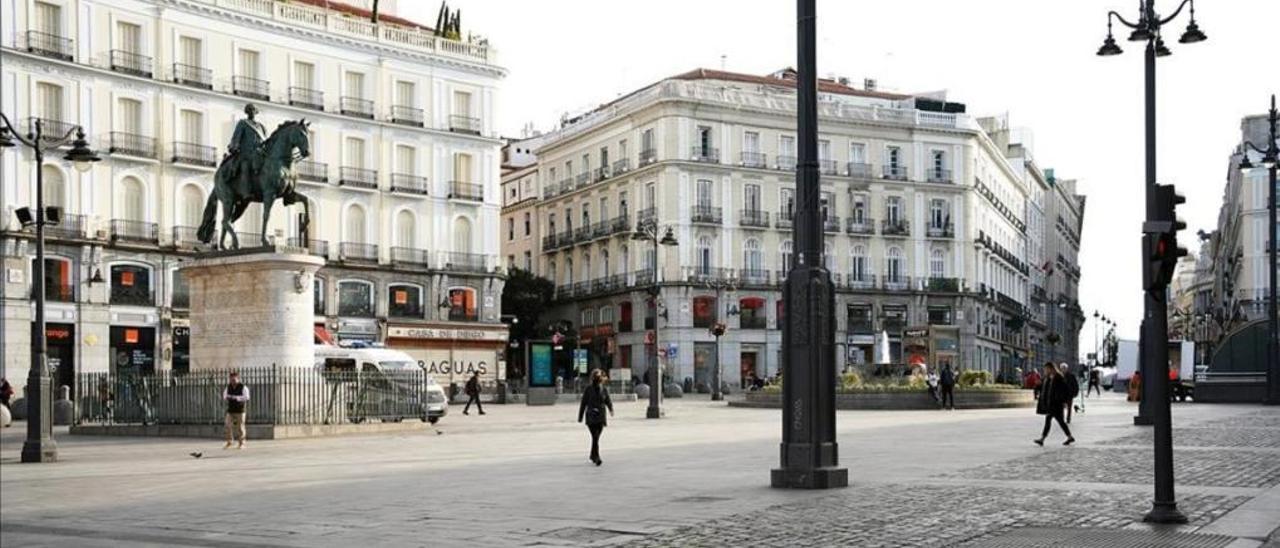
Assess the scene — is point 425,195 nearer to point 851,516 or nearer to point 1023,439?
point 1023,439

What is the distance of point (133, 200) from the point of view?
197 feet

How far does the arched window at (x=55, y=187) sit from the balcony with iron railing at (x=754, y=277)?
39780 mm

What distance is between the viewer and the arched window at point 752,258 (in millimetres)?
86312

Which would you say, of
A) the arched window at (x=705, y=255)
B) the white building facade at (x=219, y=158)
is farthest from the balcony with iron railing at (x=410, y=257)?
the arched window at (x=705, y=255)

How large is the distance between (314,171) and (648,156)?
24733mm

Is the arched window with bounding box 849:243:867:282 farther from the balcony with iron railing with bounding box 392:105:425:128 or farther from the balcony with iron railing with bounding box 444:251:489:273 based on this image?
the balcony with iron railing with bounding box 392:105:425:128

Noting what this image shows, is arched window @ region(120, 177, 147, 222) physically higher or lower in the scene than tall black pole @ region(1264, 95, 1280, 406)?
higher

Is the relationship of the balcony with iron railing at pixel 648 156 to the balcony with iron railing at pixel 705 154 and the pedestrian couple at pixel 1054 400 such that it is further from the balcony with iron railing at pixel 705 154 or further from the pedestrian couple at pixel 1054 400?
the pedestrian couple at pixel 1054 400

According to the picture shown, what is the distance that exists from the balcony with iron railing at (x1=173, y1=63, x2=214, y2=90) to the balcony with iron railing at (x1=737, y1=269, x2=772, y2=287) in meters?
34.1

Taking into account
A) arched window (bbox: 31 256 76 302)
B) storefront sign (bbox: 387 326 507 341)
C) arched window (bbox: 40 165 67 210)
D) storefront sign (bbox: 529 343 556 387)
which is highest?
arched window (bbox: 40 165 67 210)

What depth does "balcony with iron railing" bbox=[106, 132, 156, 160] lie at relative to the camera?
58.8 metres

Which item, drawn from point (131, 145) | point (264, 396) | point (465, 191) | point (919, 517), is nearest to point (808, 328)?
point (919, 517)

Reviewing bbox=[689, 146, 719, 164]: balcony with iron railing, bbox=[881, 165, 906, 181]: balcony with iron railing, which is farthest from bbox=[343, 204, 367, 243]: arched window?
bbox=[881, 165, 906, 181]: balcony with iron railing

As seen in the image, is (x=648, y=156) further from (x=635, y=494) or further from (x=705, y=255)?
(x=635, y=494)
